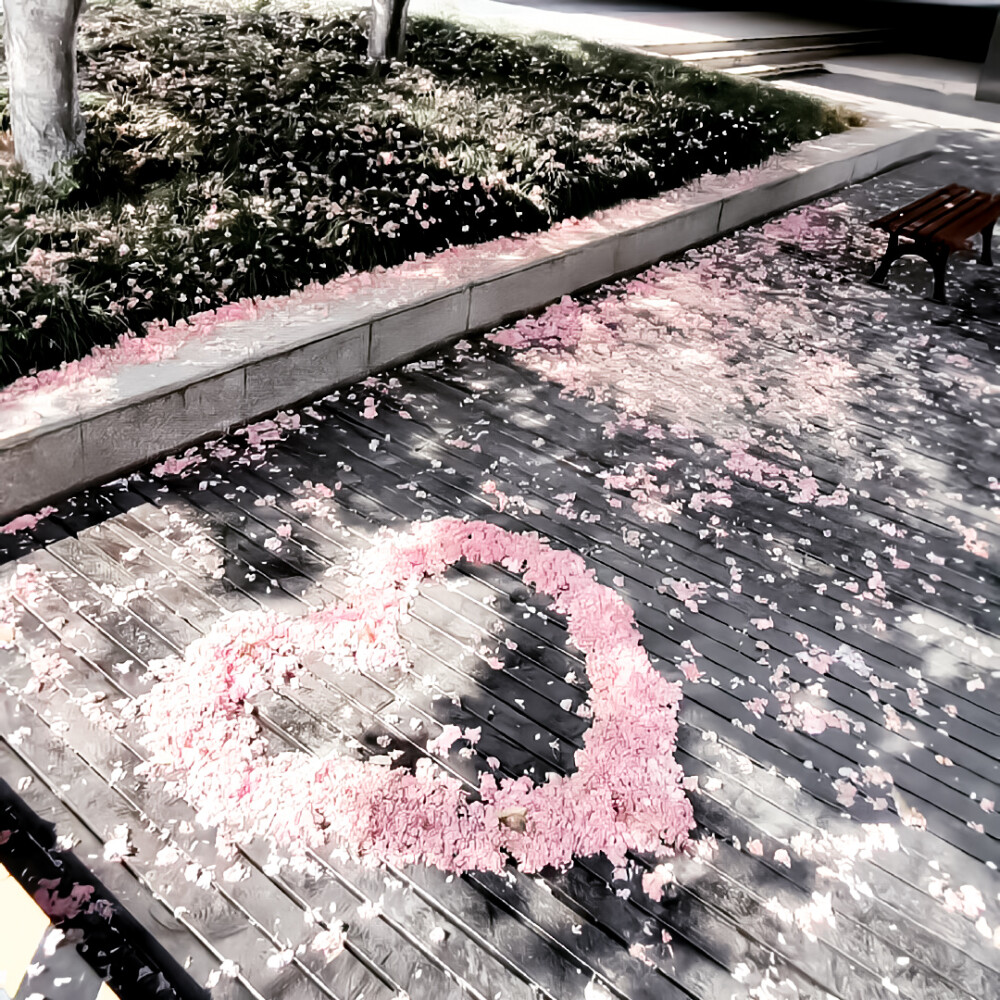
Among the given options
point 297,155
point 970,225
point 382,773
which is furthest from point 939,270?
point 382,773

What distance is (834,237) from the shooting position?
311 inches

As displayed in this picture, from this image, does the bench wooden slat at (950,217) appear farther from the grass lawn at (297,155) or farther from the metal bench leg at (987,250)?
the grass lawn at (297,155)

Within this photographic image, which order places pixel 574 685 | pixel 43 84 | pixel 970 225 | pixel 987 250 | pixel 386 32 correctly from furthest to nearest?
pixel 386 32, pixel 987 250, pixel 970 225, pixel 43 84, pixel 574 685

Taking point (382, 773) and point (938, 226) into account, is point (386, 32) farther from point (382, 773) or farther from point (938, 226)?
point (382, 773)

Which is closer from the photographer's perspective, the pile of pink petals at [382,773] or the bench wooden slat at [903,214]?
the pile of pink petals at [382,773]

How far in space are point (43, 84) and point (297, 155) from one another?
1.57 meters

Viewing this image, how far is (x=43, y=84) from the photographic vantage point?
5066 millimetres

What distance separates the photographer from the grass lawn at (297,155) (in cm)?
462

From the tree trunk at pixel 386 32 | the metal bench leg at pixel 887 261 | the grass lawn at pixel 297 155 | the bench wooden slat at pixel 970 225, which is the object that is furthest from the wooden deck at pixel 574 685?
the tree trunk at pixel 386 32

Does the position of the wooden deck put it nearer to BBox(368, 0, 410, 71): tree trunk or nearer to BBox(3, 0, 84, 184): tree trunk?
BBox(3, 0, 84, 184): tree trunk

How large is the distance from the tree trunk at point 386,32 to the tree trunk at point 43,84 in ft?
11.3

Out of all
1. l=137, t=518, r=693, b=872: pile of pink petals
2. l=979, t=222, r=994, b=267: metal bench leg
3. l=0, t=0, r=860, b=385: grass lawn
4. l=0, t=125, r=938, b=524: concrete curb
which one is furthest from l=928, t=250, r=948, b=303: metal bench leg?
l=137, t=518, r=693, b=872: pile of pink petals

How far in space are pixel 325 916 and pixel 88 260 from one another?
3585 mm

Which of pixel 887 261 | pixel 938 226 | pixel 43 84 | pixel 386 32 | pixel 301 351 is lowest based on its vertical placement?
pixel 301 351
